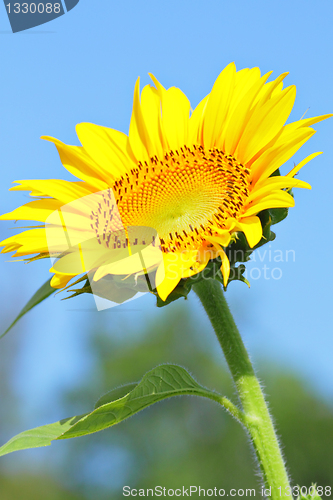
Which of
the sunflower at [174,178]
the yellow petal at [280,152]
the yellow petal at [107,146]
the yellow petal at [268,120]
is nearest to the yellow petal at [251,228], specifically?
the sunflower at [174,178]

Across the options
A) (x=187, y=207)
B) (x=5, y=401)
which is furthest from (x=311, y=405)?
(x=187, y=207)

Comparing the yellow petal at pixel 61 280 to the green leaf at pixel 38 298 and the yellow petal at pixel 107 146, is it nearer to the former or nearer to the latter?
the green leaf at pixel 38 298

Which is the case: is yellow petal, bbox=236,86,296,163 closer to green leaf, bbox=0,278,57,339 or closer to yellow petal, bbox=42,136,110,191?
yellow petal, bbox=42,136,110,191

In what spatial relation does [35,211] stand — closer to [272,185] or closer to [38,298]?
[38,298]

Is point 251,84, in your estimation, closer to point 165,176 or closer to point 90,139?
point 165,176

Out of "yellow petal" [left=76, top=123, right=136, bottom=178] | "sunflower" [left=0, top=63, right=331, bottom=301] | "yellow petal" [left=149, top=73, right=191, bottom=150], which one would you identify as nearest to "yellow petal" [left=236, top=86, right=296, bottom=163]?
"sunflower" [left=0, top=63, right=331, bottom=301]

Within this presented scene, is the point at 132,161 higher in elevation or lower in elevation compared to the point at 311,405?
higher
